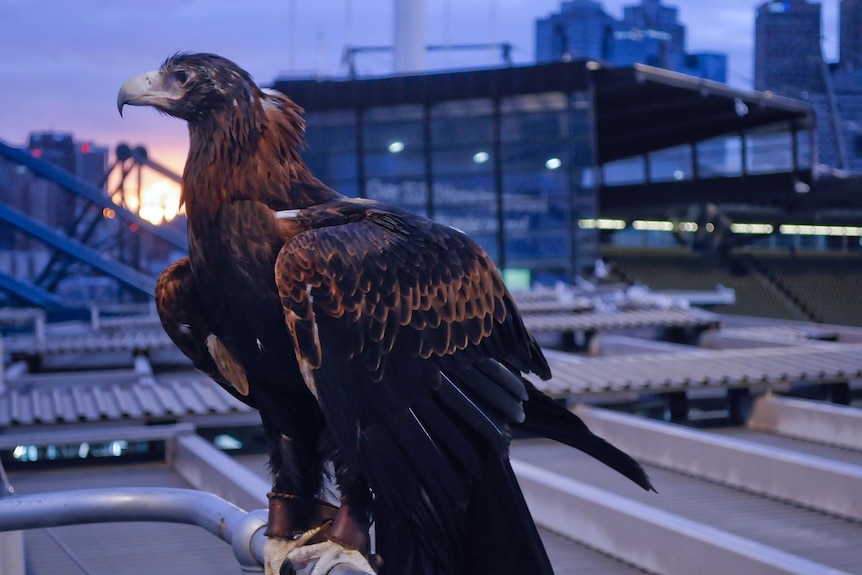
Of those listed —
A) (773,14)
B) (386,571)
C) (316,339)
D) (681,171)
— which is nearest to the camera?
(316,339)

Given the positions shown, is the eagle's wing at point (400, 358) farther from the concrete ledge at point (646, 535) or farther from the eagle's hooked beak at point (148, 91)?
the concrete ledge at point (646, 535)

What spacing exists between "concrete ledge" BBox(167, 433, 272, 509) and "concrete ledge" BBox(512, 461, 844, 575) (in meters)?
1.37

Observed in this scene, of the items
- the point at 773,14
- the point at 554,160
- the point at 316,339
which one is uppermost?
the point at 773,14

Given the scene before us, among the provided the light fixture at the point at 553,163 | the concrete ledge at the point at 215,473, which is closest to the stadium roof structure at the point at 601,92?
the light fixture at the point at 553,163

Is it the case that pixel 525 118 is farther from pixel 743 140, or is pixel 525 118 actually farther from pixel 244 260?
pixel 244 260

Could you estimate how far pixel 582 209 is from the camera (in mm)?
24844

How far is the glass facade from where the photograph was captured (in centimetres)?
2461

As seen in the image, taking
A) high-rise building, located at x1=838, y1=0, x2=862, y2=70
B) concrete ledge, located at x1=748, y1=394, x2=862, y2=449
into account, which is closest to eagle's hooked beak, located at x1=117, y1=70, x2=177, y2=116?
concrete ledge, located at x1=748, y1=394, x2=862, y2=449

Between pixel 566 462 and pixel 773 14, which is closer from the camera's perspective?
pixel 566 462

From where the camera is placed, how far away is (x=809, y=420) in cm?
746

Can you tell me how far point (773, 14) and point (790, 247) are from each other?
12.7 meters

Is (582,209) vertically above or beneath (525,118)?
beneath

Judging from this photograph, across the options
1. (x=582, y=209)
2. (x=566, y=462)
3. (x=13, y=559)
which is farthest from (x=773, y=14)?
(x=13, y=559)

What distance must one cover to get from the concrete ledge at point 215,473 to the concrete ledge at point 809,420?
12.6 feet
